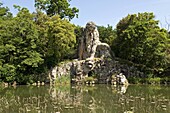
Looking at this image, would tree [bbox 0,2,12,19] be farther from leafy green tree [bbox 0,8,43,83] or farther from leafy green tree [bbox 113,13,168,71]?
leafy green tree [bbox 113,13,168,71]

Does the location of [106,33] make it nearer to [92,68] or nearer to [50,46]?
[92,68]

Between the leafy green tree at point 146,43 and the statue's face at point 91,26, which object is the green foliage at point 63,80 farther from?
the leafy green tree at point 146,43

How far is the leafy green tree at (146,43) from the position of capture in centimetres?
2753

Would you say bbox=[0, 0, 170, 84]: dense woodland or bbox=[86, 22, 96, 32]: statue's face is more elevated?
bbox=[86, 22, 96, 32]: statue's face

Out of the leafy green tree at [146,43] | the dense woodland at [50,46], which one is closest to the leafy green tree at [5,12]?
the dense woodland at [50,46]

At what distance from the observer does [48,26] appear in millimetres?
29547

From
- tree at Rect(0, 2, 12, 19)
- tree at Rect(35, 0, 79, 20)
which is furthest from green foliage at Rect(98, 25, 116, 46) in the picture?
tree at Rect(0, 2, 12, 19)

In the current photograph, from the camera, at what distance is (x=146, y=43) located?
27547mm

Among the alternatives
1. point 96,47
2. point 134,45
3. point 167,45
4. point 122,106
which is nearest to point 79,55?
point 96,47

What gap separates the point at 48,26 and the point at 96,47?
5.72 meters

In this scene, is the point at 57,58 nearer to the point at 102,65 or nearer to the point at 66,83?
the point at 66,83

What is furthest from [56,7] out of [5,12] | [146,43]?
[146,43]

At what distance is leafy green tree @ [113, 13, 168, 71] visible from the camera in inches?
1084

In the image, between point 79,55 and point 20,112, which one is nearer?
point 20,112
